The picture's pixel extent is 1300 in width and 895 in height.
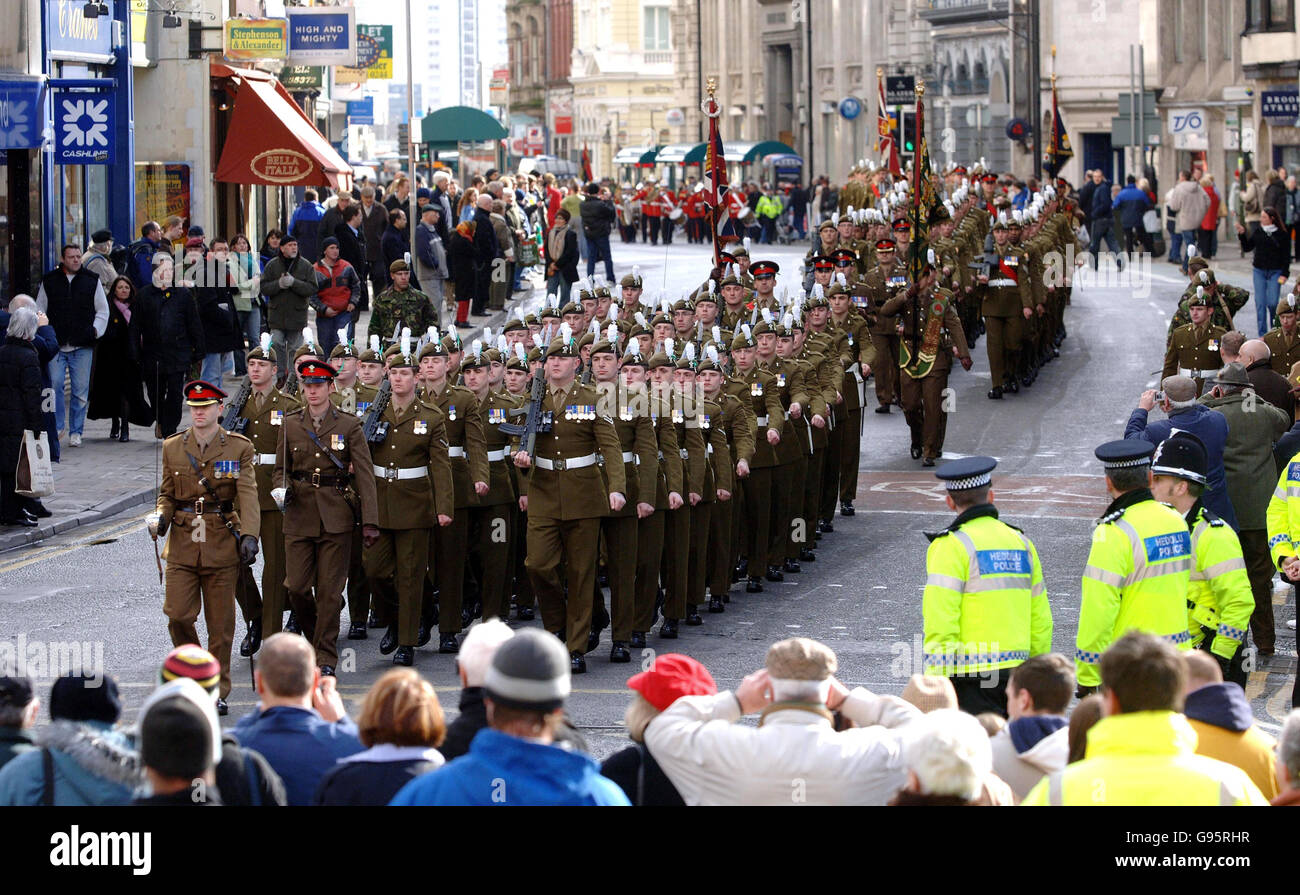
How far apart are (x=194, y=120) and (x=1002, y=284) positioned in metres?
13.4

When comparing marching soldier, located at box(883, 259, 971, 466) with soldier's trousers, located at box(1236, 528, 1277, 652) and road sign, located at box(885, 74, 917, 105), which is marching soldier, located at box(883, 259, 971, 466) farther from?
road sign, located at box(885, 74, 917, 105)

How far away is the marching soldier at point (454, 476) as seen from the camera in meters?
13.2

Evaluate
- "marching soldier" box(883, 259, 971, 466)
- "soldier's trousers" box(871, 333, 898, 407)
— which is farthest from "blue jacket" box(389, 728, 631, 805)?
"soldier's trousers" box(871, 333, 898, 407)

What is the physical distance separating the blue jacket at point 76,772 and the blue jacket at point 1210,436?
7487mm

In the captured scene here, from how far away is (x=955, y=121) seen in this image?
64.8m

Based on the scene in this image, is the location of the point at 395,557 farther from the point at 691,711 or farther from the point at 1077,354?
the point at 1077,354

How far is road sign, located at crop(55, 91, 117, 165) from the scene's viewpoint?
2411 centimetres

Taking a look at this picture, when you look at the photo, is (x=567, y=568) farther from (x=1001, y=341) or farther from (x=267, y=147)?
(x=267, y=147)

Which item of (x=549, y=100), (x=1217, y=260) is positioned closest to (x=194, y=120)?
(x=1217, y=260)

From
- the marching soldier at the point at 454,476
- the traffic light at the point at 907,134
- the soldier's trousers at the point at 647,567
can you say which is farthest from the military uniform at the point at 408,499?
the traffic light at the point at 907,134

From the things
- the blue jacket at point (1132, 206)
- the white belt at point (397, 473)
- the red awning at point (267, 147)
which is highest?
the red awning at point (267, 147)

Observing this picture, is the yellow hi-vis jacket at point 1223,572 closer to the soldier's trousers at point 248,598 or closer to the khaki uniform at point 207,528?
the khaki uniform at point 207,528

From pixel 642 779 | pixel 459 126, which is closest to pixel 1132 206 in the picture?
pixel 459 126

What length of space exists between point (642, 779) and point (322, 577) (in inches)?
241
